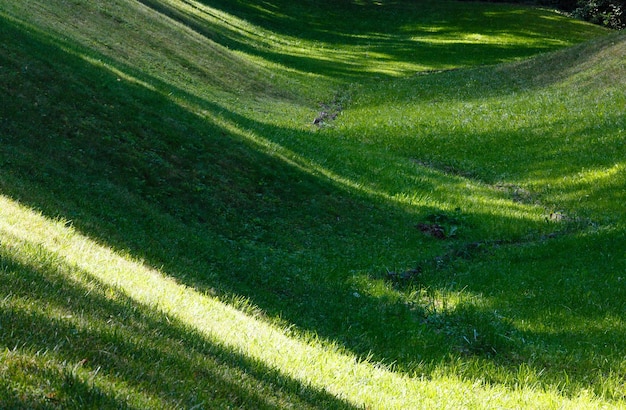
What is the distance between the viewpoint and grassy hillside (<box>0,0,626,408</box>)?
622 centimetres

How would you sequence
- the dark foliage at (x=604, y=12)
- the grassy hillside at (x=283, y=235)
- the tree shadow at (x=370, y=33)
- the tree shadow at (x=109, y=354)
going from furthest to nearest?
the dark foliage at (x=604, y=12) → the tree shadow at (x=370, y=33) → the grassy hillside at (x=283, y=235) → the tree shadow at (x=109, y=354)

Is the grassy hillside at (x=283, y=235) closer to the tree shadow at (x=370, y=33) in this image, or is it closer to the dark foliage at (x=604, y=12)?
the tree shadow at (x=370, y=33)

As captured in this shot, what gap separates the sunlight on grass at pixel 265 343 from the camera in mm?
7168

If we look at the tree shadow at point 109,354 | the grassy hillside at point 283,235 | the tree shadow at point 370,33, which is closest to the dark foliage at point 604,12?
the tree shadow at point 370,33

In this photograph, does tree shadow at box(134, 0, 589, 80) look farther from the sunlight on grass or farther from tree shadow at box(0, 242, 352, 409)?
tree shadow at box(0, 242, 352, 409)

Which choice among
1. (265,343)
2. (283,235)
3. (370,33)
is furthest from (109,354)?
(370,33)

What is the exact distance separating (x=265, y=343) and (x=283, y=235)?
6.95 meters

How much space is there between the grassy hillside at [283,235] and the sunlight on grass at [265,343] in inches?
1.9

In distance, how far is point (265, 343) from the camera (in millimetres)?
7758

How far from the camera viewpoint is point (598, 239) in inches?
560

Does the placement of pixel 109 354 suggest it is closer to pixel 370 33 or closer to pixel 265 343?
pixel 265 343

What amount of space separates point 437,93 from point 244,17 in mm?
28448

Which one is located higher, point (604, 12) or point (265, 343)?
point (604, 12)

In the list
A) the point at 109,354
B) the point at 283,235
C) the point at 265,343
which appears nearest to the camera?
the point at 109,354
